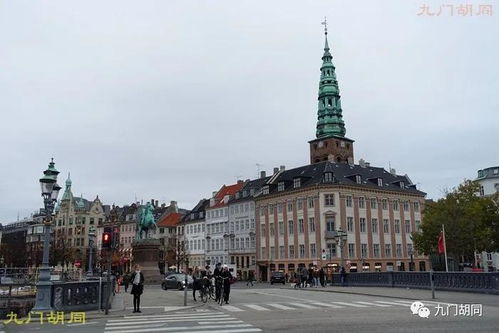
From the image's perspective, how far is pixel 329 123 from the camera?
98312 mm

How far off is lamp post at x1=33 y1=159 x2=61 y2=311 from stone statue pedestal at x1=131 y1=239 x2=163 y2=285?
26367 mm

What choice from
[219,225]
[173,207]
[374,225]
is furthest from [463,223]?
[173,207]

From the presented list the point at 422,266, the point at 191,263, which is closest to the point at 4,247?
the point at 191,263

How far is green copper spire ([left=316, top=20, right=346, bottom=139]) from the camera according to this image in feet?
317

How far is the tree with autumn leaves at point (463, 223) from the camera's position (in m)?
52.4

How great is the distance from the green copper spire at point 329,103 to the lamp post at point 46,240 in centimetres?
8026

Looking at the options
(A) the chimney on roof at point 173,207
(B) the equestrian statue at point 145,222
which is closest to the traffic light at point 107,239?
(B) the equestrian statue at point 145,222

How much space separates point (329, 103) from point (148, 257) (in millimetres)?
59151

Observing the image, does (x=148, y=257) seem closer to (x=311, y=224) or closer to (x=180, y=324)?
(x=311, y=224)

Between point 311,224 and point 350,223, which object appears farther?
point 311,224

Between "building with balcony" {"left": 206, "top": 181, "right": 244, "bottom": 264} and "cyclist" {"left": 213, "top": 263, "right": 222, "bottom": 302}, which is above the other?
"building with balcony" {"left": 206, "top": 181, "right": 244, "bottom": 264}

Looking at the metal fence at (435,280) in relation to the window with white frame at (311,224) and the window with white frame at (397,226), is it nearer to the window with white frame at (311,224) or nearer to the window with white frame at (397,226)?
the window with white frame at (311,224)

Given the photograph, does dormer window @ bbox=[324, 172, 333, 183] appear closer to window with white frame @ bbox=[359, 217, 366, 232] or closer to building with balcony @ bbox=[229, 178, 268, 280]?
window with white frame @ bbox=[359, 217, 366, 232]

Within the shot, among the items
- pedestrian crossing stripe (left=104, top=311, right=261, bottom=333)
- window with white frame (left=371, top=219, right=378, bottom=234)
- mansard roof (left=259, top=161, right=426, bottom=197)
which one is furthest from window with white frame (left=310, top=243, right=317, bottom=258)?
pedestrian crossing stripe (left=104, top=311, right=261, bottom=333)
